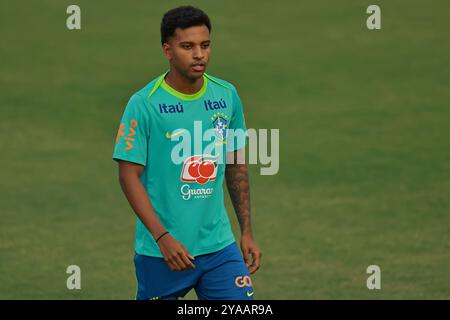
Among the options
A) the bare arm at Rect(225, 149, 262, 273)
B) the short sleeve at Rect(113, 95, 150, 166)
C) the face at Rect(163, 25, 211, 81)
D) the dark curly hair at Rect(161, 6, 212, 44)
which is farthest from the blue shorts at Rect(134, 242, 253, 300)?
the dark curly hair at Rect(161, 6, 212, 44)

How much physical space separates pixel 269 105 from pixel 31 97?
3.95m

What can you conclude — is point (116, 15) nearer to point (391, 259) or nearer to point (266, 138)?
point (266, 138)

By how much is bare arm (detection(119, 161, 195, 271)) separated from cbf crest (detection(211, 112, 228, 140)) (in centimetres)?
55

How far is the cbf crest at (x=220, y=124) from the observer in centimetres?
848

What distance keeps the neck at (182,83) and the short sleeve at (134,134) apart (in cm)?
29

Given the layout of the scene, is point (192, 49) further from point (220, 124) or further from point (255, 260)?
point (255, 260)

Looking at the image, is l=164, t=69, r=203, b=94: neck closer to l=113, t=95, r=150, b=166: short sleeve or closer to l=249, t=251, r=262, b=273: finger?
l=113, t=95, r=150, b=166: short sleeve

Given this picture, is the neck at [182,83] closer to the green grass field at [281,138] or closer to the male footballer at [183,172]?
the male footballer at [183,172]

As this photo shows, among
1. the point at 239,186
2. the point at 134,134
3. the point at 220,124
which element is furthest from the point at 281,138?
the point at 134,134

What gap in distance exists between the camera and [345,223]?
15.8 meters

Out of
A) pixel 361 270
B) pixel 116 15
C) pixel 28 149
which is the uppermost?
pixel 116 15

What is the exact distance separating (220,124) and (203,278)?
0.99 meters

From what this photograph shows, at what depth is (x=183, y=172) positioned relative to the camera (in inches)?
330
